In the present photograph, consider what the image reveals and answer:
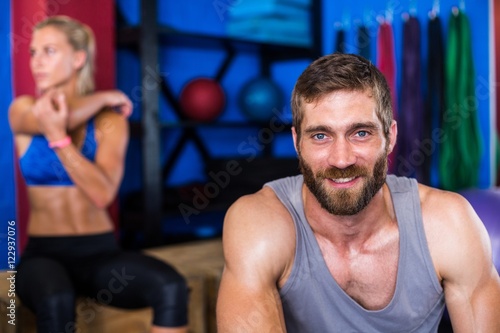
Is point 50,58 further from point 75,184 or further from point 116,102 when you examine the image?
point 75,184

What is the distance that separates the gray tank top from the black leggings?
488mm

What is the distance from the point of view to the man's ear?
1.59 m

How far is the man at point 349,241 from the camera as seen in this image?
0.87 meters

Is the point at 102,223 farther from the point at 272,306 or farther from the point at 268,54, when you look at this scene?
the point at 268,54

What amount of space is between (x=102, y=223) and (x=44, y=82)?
39cm

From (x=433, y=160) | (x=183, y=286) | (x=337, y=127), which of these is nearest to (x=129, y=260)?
(x=183, y=286)

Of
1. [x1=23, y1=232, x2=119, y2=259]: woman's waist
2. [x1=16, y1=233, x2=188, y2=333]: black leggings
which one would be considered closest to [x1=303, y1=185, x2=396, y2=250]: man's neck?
[x1=16, y1=233, x2=188, y2=333]: black leggings

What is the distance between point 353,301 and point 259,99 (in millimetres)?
1445

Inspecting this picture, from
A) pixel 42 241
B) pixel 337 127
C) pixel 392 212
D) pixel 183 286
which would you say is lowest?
pixel 183 286

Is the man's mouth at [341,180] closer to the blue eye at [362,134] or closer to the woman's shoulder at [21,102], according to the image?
the blue eye at [362,134]

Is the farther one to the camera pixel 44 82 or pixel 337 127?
pixel 44 82

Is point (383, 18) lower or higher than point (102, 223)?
higher

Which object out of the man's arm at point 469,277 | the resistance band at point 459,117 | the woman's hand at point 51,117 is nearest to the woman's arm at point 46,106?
the woman's hand at point 51,117

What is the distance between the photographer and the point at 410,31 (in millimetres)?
2301
